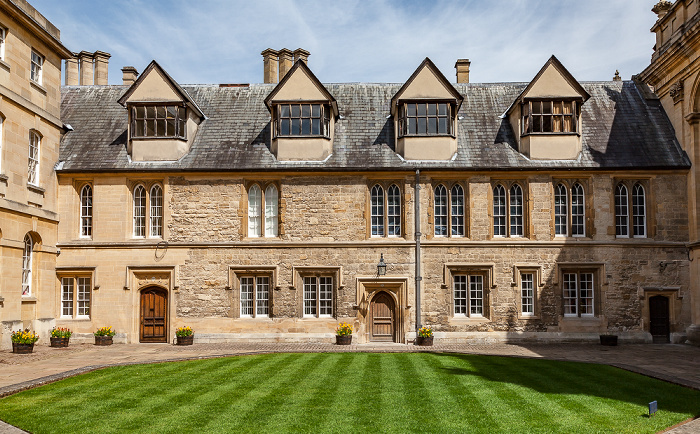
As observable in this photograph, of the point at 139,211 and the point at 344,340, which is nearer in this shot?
the point at 344,340

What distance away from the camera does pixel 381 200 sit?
26609 mm

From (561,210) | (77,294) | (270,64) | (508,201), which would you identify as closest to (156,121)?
(270,64)

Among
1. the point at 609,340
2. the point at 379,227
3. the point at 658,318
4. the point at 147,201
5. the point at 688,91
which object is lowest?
the point at 609,340

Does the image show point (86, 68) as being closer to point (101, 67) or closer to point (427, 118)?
point (101, 67)

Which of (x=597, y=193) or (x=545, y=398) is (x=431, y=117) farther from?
(x=545, y=398)

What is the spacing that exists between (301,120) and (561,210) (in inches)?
463

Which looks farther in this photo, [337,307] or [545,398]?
[337,307]

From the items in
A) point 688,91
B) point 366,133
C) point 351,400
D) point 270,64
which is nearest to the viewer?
point 351,400

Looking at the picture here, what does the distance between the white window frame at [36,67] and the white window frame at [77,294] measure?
8.21m

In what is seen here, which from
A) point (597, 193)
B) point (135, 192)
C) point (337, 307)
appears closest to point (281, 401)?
point (337, 307)

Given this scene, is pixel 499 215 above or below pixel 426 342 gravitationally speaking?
above

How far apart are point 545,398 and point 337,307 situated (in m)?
13.7

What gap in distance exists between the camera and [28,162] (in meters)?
24.0

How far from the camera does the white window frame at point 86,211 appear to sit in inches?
1046
